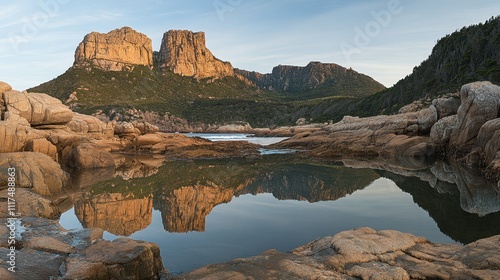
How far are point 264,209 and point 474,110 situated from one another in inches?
822

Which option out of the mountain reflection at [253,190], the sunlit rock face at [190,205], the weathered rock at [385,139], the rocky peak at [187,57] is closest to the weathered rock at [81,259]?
the mountain reflection at [253,190]

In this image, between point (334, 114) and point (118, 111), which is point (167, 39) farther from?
point (334, 114)

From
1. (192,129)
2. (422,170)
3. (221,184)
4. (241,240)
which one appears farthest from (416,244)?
(192,129)

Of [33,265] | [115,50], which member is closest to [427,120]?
[33,265]

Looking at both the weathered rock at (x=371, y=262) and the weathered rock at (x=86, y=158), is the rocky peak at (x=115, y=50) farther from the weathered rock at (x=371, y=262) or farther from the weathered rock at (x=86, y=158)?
the weathered rock at (x=371, y=262)

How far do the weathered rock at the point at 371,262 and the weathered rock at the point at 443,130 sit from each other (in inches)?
1049

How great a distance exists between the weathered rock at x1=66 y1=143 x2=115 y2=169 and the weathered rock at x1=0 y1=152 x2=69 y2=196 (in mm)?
8491

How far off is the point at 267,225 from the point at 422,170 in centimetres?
1867

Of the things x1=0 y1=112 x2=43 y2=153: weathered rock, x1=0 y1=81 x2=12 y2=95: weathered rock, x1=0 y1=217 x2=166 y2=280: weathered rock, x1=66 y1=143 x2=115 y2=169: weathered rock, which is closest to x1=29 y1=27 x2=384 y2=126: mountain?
x1=66 y1=143 x2=115 y2=169: weathered rock

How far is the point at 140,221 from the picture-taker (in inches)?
512

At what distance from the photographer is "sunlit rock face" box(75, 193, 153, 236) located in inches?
478

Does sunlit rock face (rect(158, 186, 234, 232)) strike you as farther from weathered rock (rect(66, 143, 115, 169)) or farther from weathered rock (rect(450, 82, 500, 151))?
weathered rock (rect(450, 82, 500, 151))

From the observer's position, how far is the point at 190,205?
16.0m

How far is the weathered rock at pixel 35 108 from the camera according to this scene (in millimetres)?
24758
